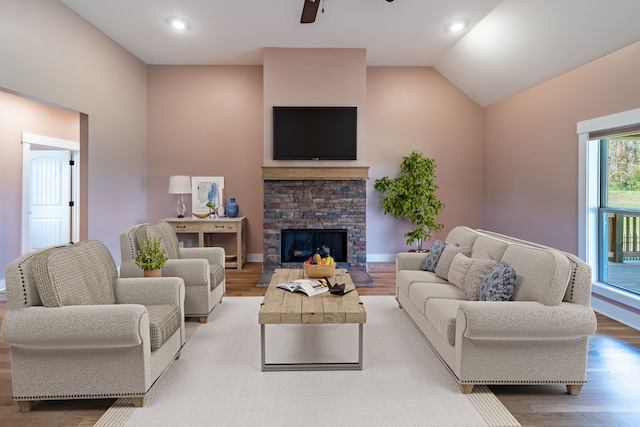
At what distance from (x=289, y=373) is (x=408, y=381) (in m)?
0.79

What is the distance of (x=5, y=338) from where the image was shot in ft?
6.81

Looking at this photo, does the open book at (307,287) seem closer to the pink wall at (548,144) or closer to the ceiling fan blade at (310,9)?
the ceiling fan blade at (310,9)

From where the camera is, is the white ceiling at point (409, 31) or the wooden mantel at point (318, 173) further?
the wooden mantel at point (318, 173)

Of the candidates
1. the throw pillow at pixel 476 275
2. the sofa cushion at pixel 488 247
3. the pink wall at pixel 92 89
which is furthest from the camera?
the pink wall at pixel 92 89

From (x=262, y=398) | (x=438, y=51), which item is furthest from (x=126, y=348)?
(x=438, y=51)

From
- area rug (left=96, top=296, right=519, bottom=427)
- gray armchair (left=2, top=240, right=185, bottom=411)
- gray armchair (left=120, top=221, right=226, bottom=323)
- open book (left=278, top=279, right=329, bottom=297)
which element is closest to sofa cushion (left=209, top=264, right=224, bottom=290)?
gray armchair (left=120, top=221, right=226, bottom=323)

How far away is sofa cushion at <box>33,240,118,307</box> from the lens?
2170 mm

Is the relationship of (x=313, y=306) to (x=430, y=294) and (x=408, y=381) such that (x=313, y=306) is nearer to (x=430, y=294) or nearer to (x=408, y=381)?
(x=408, y=381)

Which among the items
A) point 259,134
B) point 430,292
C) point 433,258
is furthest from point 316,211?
point 430,292

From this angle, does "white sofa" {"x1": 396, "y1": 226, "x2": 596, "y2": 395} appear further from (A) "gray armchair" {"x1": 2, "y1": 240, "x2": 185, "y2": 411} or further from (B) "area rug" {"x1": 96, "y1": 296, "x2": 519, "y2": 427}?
(A) "gray armchair" {"x1": 2, "y1": 240, "x2": 185, "y2": 411}

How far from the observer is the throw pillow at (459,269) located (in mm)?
3170

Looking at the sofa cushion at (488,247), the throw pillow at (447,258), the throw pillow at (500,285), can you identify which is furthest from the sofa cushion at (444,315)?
the throw pillow at (447,258)

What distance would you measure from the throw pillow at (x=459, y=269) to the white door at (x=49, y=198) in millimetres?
5911

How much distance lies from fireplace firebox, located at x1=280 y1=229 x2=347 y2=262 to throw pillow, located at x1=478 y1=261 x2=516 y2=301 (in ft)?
11.5
